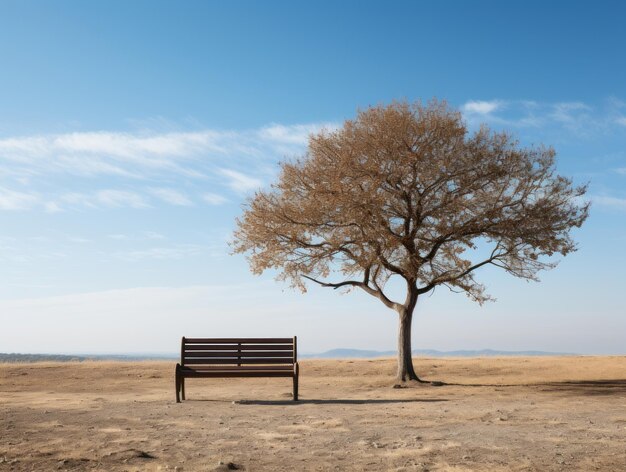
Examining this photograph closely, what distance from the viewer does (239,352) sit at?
17500 millimetres

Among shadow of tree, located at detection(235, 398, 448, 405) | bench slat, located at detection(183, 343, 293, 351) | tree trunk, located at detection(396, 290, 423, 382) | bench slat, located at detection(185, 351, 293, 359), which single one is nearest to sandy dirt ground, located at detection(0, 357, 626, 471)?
shadow of tree, located at detection(235, 398, 448, 405)

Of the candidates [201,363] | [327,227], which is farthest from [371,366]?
[201,363]

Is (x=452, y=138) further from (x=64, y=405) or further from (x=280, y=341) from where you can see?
(x=64, y=405)

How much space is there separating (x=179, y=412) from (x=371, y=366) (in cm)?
1644

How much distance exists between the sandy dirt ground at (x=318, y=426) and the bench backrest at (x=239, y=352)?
1.11m

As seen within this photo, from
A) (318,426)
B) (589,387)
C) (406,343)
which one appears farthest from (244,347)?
(589,387)

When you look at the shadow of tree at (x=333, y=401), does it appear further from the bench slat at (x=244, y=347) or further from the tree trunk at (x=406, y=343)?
the tree trunk at (x=406, y=343)

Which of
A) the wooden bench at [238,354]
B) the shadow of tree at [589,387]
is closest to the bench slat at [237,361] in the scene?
the wooden bench at [238,354]

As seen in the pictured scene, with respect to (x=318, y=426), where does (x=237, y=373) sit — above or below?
above

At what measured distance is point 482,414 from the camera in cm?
1348

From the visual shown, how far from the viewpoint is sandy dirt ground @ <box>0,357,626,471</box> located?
850cm

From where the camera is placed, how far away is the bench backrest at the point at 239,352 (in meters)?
17.3

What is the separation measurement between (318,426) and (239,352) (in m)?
6.18

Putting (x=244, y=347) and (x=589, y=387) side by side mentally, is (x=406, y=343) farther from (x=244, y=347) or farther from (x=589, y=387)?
(x=244, y=347)
